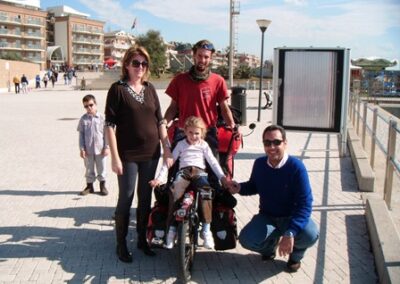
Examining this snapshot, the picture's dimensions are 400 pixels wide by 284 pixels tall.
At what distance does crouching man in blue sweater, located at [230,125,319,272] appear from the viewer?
3.96m

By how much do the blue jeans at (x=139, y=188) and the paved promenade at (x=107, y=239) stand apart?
1.27 ft

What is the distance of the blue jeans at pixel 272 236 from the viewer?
4.01 metres

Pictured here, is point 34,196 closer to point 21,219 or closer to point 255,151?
point 21,219

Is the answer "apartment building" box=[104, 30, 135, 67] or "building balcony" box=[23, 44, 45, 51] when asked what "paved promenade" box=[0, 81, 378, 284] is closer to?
"building balcony" box=[23, 44, 45, 51]

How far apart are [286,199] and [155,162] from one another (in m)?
1.28

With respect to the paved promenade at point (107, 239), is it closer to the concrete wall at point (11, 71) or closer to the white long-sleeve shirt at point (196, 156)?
the white long-sleeve shirt at point (196, 156)

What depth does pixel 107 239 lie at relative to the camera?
4945 millimetres

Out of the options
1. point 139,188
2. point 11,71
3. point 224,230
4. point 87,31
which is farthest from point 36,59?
point 224,230

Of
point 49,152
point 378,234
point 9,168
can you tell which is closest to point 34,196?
point 9,168

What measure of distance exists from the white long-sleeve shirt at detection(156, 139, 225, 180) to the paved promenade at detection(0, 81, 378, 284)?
870 mm

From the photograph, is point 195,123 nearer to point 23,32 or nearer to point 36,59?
point 36,59

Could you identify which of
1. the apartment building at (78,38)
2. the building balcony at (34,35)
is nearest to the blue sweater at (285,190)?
the building balcony at (34,35)

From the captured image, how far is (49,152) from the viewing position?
10.5 m

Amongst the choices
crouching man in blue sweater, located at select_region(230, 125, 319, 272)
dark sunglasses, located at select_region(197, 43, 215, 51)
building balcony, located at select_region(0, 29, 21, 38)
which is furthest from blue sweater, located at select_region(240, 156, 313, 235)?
building balcony, located at select_region(0, 29, 21, 38)
